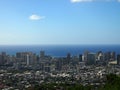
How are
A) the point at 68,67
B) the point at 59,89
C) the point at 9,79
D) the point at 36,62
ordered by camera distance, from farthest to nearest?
the point at 36,62 < the point at 68,67 < the point at 9,79 < the point at 59,89

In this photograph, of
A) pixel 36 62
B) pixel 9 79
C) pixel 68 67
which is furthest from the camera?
pixel 36 62

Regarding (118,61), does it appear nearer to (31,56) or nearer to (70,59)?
(70,59)

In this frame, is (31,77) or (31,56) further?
(31,56)

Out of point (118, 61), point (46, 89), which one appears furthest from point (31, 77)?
point (118, 61)

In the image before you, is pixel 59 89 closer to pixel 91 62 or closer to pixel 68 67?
pixel 68 67

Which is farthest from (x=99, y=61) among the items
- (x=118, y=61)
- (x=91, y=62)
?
(x=118, y=61)

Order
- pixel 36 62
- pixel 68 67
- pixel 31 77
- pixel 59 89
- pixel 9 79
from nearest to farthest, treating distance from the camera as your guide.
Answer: pixel 59 89
pixel 9 79
pixel 31 77
pixel 68 67
pixel 36 62

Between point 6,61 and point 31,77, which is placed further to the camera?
point 6,61

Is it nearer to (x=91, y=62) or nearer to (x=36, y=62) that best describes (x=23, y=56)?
(x=36, y=62)
